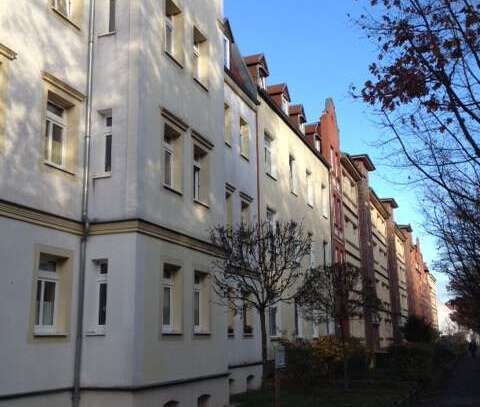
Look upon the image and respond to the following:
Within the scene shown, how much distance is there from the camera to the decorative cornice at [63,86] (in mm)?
13855

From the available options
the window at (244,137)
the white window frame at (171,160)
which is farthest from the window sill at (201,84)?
the window at (244,137)

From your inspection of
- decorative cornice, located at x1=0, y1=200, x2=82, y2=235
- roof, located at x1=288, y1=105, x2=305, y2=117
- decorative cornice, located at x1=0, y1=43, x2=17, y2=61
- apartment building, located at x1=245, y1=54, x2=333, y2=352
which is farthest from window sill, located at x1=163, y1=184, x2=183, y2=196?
roof, located at x1=288, y1=105, x2=305, y2=117

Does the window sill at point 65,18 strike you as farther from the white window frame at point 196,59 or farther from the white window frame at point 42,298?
the white window frame at point 42,298

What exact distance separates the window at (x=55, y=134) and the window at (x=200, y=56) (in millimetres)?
5406

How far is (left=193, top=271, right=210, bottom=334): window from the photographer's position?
17375 millimetres

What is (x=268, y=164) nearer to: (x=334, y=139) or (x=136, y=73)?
(x=136, y=73)

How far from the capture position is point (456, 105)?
905cm

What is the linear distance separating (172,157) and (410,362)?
15.9 meters

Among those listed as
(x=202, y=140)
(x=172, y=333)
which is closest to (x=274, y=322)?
(x=202, y=140)

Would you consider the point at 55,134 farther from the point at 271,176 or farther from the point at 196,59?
→ the point at 271,176

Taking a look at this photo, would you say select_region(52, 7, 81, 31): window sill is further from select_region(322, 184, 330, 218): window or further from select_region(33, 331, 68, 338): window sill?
select_region(322, 184, 330, 218): window

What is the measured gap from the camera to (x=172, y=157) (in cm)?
1705

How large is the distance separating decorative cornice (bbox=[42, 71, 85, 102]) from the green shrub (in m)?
18.6

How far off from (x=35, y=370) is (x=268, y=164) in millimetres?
16636
